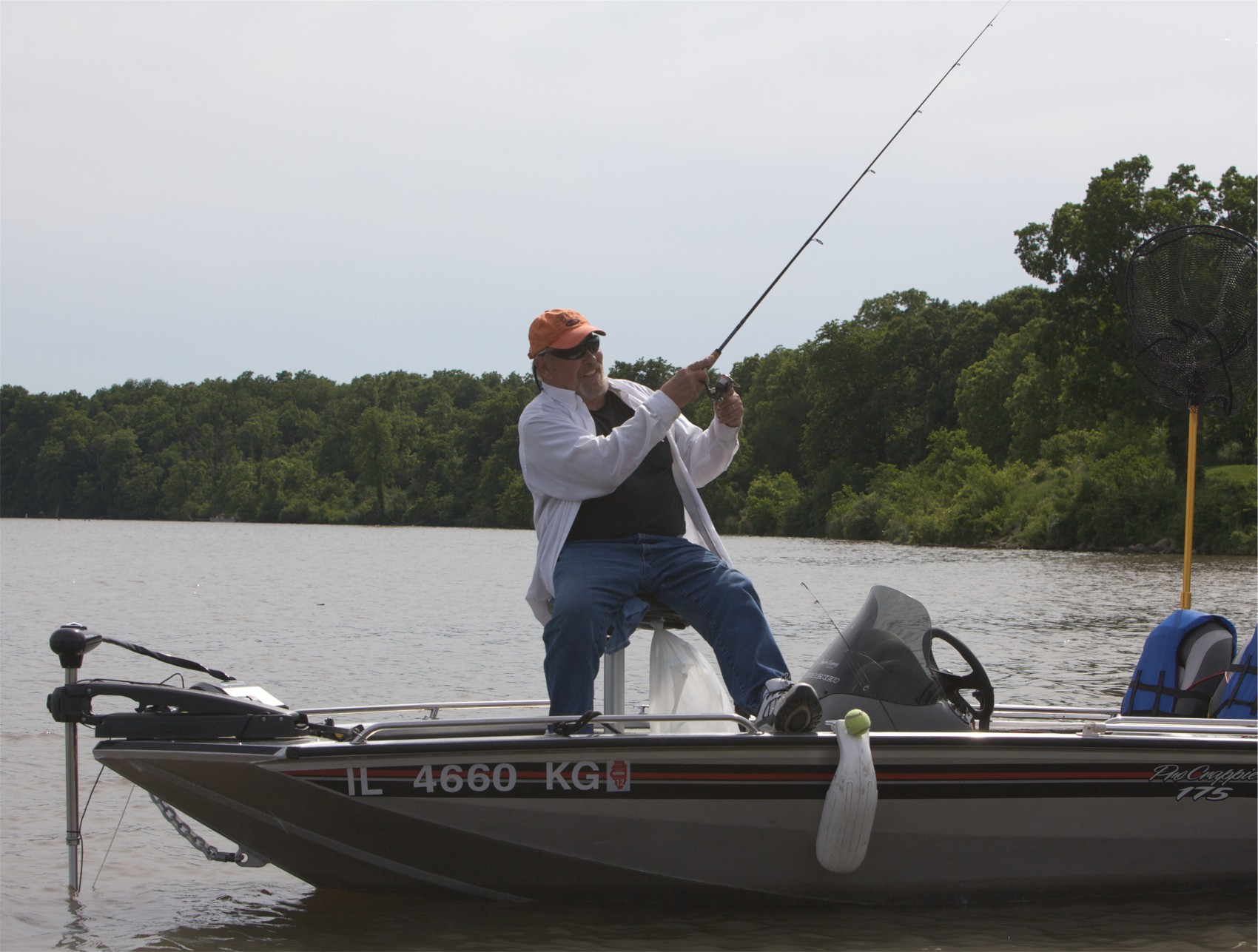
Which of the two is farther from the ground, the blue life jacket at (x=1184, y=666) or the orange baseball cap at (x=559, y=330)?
the orange baseball cap at (x=559, y=330)

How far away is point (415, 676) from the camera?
11625 millimetres

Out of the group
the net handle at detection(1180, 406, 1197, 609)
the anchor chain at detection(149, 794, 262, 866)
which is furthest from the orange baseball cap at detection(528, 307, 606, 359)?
the net handle at detection(1180, 406, 1197, 609)

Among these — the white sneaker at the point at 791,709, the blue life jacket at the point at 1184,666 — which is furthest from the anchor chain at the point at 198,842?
the blue life jacket at the point at 1184,666

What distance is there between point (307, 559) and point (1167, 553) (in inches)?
946

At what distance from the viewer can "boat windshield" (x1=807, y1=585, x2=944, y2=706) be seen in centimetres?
457

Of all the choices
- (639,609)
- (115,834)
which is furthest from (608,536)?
(115,834)

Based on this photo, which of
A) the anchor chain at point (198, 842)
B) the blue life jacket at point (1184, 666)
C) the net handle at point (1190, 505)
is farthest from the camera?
the net handle at point (1190, 505)

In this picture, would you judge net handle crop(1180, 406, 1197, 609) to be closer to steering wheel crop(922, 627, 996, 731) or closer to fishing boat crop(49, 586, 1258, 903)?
fishing boat crop(49, 586, 1258, 903)

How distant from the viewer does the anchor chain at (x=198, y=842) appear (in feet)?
14.2

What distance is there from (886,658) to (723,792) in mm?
786

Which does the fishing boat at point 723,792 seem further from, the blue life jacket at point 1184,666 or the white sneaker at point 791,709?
the blue life jacket at point 1184,666

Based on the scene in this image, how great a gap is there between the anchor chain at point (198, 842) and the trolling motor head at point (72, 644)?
1.68 feet

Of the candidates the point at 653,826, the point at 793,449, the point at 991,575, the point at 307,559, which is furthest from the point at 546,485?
the point at 793,449

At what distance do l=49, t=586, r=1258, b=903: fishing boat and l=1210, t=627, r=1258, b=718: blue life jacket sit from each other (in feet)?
0.50
